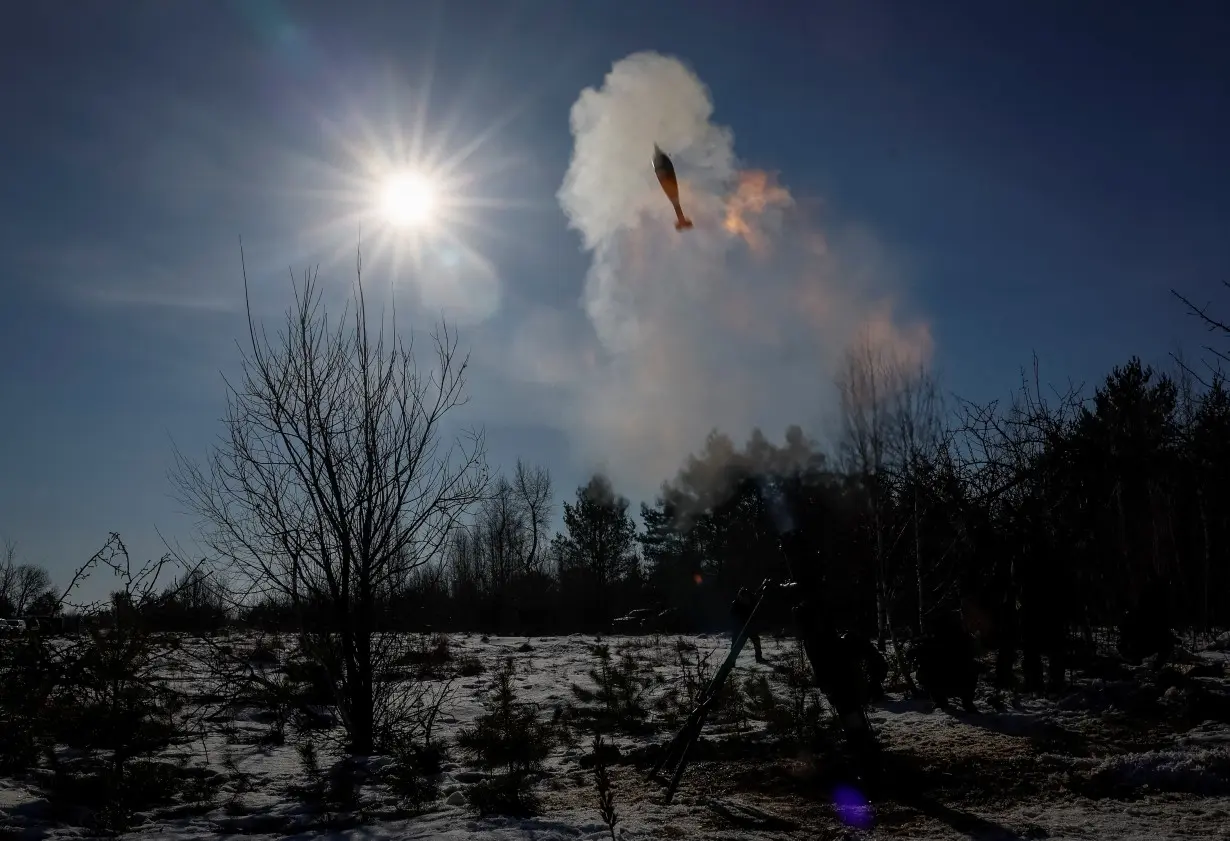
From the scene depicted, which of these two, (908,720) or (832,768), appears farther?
(908,720)

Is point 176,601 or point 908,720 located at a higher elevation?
point 176,601

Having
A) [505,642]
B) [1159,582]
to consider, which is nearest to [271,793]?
[1159,582]

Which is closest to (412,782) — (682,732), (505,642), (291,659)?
(682,732)

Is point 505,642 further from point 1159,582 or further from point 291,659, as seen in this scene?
point 1159,582

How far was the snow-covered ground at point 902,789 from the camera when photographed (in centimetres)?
435

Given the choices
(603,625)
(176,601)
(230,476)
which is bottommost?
(603,625)

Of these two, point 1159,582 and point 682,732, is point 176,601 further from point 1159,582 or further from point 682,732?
point 1159,582

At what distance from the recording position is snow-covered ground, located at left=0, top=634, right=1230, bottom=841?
4348 mm

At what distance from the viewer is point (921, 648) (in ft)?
25.1

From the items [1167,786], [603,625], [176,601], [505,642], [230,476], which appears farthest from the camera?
[603,625]

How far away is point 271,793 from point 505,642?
15.2 metres

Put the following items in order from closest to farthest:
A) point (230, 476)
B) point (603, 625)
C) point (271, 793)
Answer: point (271, 793) → point (230, 476) → point (603, 625)

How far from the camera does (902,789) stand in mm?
5168

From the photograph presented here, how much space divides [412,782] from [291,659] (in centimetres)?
422
